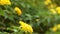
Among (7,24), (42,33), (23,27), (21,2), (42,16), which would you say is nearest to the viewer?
(23,27)

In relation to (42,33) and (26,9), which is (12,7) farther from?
(42,33)

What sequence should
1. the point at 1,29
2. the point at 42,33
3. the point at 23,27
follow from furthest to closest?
1. the point at 42,33
2. the point at 1,29
3. the point at 23,27

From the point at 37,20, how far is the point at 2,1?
1044 mm

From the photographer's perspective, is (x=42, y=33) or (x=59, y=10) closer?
(x=59, y=10)

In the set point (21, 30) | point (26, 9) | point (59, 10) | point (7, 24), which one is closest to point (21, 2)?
point (26, 9)

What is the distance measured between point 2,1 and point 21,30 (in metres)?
0.35

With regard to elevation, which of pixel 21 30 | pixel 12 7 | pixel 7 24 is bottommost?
pixel 21 30

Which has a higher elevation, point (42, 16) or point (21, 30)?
point (42, 16)

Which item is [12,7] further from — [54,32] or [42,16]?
[54,32]

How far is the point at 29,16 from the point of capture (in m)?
3.16

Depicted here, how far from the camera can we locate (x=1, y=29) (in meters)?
2.73

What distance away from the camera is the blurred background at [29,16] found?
269 cm

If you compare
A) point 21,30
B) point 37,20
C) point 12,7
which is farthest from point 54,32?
point 21,30

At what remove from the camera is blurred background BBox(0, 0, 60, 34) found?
269 cm
